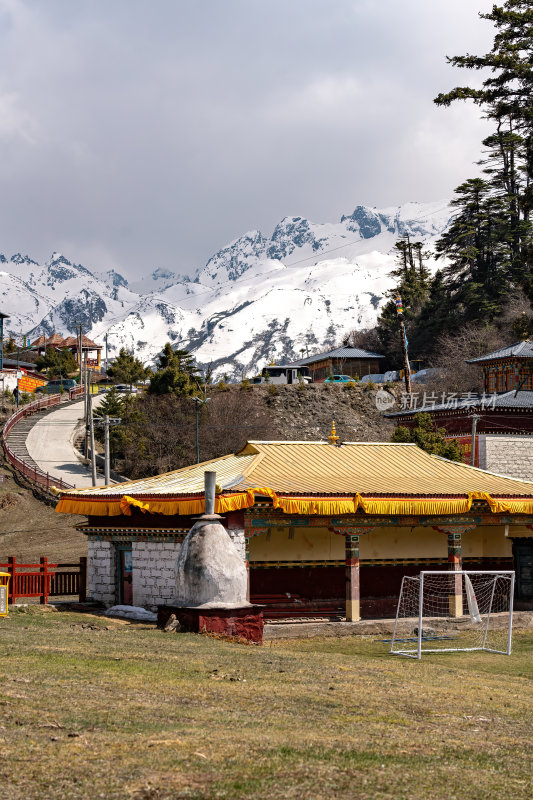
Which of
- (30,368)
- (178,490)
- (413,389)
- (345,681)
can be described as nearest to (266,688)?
(345,681)

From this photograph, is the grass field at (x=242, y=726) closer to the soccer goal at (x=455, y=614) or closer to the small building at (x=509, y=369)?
the soccer goal at (x=455, y=614)

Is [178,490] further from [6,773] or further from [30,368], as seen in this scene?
[30,368]

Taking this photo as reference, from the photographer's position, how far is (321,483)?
26.9m

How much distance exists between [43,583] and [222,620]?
7572 millimetres

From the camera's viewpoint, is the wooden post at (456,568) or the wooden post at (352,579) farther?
the wooden post at (456,568)

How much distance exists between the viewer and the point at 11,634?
59.4ft

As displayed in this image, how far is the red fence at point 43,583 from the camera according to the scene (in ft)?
84.2

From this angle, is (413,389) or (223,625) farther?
(413,389)

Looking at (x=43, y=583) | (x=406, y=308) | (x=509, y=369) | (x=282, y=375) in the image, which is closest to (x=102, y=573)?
(x=43, y=583)

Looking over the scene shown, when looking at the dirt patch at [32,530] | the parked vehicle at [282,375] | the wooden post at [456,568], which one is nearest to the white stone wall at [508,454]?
the wooden post at [456,568]

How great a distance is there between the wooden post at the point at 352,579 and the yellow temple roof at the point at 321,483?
4.67ft

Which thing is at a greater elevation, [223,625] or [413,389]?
[413,389]

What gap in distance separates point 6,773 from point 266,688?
5720 millimetres

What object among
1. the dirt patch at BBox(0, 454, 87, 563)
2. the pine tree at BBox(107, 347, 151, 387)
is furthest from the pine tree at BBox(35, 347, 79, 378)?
the dirt patch at BBox(0, 454, 87, 563)
